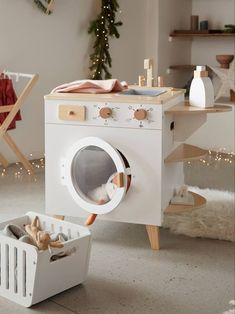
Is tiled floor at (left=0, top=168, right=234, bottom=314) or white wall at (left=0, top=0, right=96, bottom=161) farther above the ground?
white wall at (left=0, top=0, right=96, bottom=161)

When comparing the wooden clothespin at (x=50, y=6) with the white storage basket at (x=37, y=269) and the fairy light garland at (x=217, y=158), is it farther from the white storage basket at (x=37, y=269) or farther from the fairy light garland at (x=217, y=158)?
the white storage basket at (x=37, y=269)

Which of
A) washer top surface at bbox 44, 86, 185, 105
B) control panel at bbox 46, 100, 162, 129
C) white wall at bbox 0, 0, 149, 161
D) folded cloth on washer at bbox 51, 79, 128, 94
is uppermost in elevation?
white wall at bbox 0, 0, 149, 161

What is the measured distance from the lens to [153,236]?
280 cm

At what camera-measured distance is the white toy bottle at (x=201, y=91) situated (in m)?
2.86

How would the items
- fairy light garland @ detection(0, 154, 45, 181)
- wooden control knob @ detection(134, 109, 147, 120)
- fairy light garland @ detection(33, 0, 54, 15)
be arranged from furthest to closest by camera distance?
fairy light garland @ detection(33, 0, 54, 15)
fairy light garland @ detection(0, 154, 45, 181)
wooden control knob @ detection(134, 109, 147, 120)

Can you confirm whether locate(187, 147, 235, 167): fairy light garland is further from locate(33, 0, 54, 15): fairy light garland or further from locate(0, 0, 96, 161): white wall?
locate(33, 0, 54, 15): fairy light garland

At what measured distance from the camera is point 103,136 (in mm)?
2781

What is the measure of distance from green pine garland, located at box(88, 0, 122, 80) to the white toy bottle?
7.52 feet

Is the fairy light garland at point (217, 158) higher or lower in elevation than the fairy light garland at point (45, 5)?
lower

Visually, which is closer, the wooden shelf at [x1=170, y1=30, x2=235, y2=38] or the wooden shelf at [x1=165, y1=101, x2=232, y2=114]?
the wooden shelf at [x1=165, y1=101, x2=232, y2=114]

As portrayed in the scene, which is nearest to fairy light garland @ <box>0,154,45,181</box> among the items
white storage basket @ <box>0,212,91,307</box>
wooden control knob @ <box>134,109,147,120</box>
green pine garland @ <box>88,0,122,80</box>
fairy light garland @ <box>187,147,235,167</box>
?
green pine garland @ <box>88,0,122,80</box>

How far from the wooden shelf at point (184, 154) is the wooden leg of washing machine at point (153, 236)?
1.07 feet

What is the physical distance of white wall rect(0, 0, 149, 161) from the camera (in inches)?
177

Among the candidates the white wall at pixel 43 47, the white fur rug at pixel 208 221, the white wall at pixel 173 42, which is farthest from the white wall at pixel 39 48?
the white fur rug at pixel 208 221
